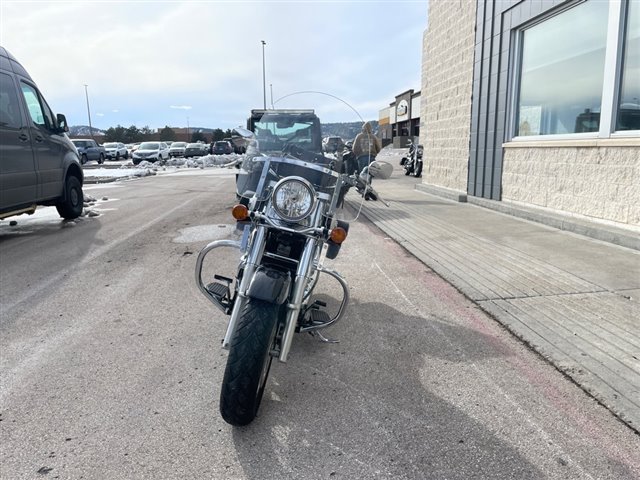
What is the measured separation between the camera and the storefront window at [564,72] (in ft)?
24.9

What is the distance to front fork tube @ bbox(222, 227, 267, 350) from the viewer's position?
281 centimetres

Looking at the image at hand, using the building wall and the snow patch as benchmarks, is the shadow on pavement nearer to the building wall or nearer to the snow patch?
the snow patch

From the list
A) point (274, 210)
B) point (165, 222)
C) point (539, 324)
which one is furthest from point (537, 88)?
point (274, 210)

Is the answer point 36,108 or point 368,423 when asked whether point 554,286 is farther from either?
point 36,108

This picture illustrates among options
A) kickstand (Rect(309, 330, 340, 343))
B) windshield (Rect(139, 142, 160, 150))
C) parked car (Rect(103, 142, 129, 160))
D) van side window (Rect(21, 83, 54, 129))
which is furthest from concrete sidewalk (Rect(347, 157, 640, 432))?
parked car (Rect(103, 142, 129, 160))

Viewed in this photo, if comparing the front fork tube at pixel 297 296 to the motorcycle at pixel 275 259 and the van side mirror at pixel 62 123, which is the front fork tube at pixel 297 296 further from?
the van side mirror at pixel 62 123

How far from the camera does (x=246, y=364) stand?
253cm

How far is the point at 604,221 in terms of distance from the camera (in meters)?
7.21

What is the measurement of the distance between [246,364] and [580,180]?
710 cm

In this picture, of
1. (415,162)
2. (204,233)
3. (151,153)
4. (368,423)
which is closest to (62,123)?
(204,233)

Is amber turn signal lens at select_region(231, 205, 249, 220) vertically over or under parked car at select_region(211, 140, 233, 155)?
under

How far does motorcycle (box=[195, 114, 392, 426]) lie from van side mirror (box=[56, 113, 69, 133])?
703 cm

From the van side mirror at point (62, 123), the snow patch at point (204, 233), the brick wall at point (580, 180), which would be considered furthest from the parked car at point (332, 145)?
the van side mirror at point (62, 123)

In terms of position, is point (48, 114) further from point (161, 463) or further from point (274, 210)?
point (161, 463)
